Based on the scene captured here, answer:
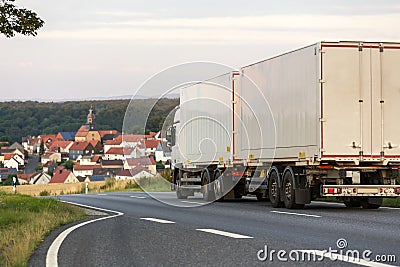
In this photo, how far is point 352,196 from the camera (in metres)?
22.1

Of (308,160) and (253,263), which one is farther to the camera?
(308,160)

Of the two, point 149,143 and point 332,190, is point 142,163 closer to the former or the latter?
point 149,143

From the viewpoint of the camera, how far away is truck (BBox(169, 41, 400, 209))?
21.6 meters

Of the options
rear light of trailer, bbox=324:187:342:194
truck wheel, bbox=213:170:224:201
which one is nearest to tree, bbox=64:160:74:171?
truck wheel, bbox=213:170:224:201

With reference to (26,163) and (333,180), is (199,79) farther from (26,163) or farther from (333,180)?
(26,163)

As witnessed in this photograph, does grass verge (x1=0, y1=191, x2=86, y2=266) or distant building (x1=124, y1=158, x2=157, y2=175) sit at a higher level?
distant building (x1=124, y1=158, x2=157, y2=175)

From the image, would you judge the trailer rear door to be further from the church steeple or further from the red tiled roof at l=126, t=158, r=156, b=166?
the church steeple

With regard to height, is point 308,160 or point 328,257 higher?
point 308,160

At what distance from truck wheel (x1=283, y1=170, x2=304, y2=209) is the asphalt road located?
294 centimetres

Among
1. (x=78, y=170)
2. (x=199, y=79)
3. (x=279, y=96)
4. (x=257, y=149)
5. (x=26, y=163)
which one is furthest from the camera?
(x=26, y=163)

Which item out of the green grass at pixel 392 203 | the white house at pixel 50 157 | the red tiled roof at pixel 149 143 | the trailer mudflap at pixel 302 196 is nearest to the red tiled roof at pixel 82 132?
the white house at pixel 50 157

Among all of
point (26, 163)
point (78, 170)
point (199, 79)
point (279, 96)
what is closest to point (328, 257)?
point (279, 96)

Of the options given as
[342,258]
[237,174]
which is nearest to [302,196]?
[237,174]

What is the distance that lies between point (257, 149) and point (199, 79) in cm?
450
